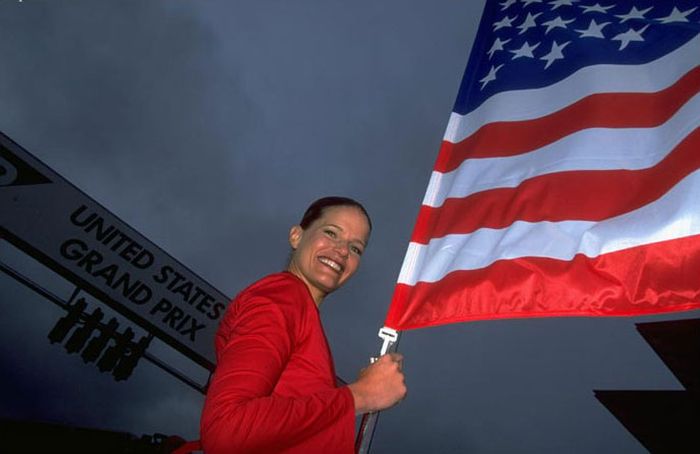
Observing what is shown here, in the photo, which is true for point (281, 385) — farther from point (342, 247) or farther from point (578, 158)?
point (578, 158)

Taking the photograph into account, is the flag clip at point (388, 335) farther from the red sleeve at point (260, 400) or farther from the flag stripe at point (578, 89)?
the flag stripe at point (578, 89)

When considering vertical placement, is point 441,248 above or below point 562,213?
below

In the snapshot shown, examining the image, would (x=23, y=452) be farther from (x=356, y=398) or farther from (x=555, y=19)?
(x=555, y=19)

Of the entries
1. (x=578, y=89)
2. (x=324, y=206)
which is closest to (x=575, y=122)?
(x=578, y=89)

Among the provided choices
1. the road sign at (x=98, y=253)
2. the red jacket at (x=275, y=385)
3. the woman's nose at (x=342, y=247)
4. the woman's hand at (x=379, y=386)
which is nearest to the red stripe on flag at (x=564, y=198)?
the woman's nose at (x=342, y=247)

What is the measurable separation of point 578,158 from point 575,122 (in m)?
0.27

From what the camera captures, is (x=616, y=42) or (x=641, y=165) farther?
(x=616, y=42)

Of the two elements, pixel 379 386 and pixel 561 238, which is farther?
pixel 561 238

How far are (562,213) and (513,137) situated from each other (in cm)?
66

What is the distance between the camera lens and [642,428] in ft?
21.0

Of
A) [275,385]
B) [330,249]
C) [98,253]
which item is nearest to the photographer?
[275,385]

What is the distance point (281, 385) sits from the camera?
5.24ft

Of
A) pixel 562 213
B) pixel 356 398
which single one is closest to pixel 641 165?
pixel 562 213

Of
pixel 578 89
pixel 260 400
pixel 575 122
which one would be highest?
pixel 578 89
